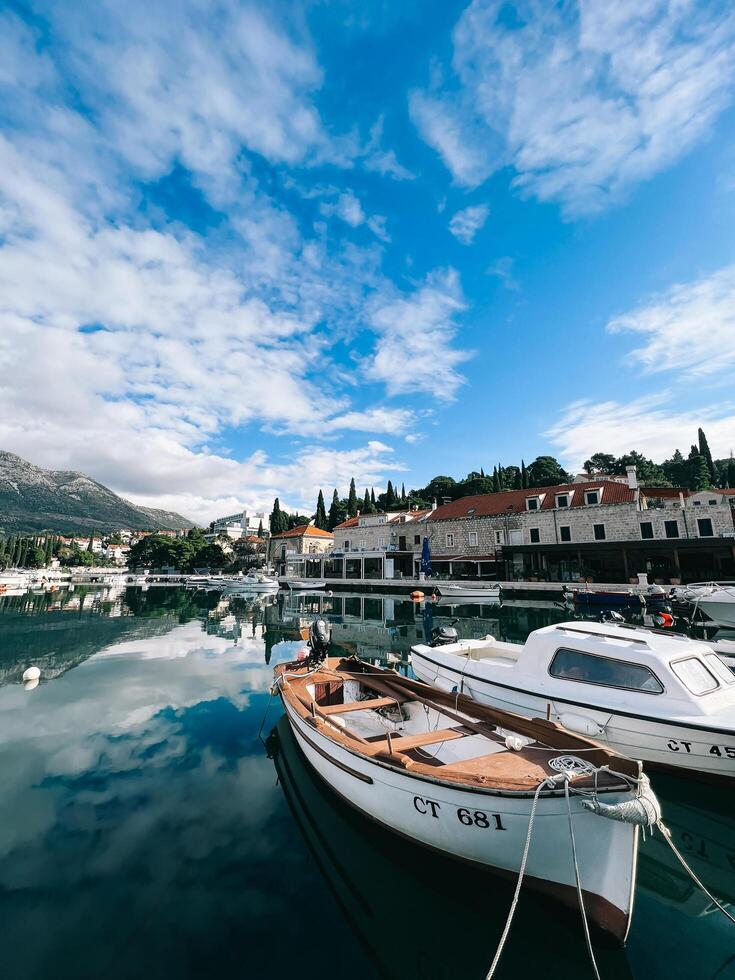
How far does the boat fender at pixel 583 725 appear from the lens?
703cm

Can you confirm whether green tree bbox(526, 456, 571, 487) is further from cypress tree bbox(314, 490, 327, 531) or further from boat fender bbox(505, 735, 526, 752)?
boat fender bbox(505, 735, 526, 752)

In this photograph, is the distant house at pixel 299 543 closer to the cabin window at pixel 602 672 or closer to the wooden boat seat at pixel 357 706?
the wooden boat seat at pixel 357 706

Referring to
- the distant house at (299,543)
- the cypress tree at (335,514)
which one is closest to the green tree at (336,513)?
the cypress tree at (335,514)

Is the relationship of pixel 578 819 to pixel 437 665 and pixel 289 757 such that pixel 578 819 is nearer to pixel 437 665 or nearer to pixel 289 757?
pixel 289 757

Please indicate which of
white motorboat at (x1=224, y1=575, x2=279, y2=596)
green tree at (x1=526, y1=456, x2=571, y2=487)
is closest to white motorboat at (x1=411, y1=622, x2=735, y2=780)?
white motorboat at (x1=224, y1=575, x2=279, y2=596)

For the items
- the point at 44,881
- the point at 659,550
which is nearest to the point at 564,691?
the point at 44,881

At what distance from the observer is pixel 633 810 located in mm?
3566

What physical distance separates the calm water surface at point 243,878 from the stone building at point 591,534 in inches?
1285

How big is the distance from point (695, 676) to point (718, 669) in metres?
0.79

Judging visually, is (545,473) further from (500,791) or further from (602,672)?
(500,791)

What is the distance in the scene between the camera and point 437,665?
10.6 metres

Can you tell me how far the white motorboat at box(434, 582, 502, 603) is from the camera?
3434 cm

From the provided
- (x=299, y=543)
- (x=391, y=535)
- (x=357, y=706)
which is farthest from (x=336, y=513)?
(x=357, y=706)

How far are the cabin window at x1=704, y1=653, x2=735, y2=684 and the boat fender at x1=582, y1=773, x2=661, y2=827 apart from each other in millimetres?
5199
